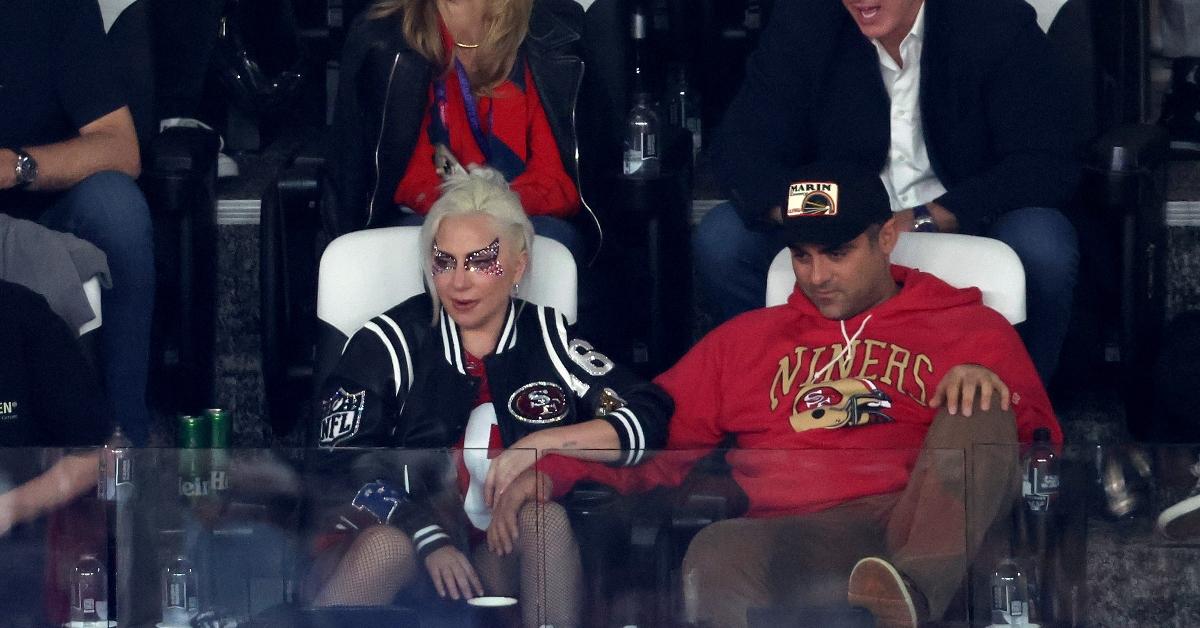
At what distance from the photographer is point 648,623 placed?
2.42 m

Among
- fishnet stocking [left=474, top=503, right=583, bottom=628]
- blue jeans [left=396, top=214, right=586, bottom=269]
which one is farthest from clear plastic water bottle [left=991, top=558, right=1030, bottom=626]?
blue jeans [left=396, top=214, right=586, bottom=269]

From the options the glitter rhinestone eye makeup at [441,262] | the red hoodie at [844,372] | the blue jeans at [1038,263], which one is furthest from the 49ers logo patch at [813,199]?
the glitter rhinestone eye makeup at [441,262]

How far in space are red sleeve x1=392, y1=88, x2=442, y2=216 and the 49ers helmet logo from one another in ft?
3.34

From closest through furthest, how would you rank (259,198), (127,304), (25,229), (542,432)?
(542,432) < (25,229) < (127,304) < (259,198)

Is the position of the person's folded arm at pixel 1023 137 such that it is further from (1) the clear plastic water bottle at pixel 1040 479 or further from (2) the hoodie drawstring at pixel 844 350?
(1) the clear plastic water bottle at pixel 1040 479

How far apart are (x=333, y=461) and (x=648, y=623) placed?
454mm

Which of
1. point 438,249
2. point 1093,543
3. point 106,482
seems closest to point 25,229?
point 438,249

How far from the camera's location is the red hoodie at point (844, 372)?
296 cm

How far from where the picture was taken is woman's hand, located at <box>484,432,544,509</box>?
2.43m

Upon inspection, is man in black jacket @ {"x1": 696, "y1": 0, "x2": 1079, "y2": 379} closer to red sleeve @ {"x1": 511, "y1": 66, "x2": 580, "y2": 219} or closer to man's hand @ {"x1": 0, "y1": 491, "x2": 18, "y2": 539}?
red sleeve @ {"x1": 511, "y1": 66, "x2": 580, "y2": 219}

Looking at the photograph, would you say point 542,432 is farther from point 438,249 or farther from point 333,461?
point 333,461

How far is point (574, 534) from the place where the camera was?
244cm

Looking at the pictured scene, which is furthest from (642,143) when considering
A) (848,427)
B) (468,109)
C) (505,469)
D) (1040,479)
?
(1040,479)

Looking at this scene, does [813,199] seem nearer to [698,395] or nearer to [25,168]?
[698,395]
